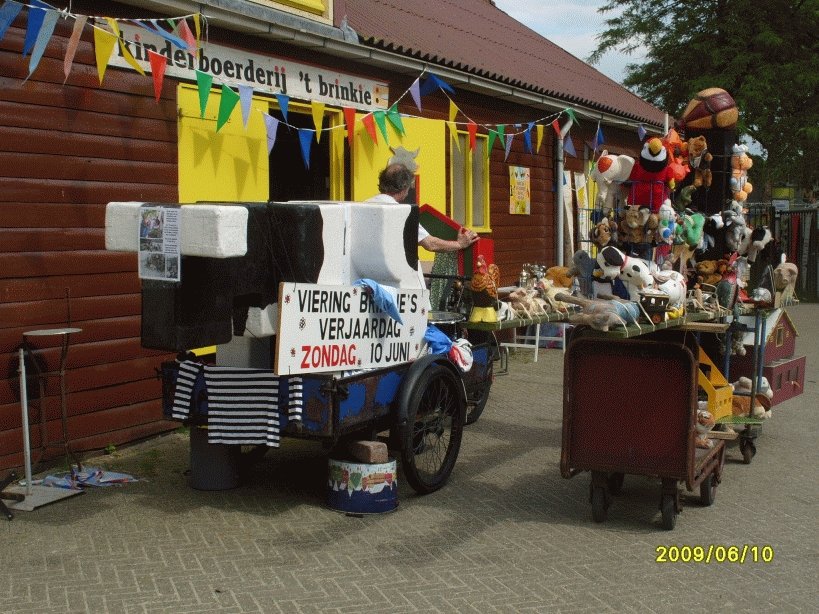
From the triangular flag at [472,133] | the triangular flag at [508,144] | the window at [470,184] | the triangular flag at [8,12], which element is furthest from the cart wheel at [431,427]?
the triangular flag at [508,144]

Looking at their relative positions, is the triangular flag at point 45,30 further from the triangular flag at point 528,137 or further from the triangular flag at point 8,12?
the triangular flag at point 528,137

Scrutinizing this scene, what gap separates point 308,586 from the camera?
15.9ft

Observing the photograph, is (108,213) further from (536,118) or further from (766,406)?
(536,118)

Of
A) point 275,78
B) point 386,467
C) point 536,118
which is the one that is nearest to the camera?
point 386,467

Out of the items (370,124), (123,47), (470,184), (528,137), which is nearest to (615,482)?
(123,47)

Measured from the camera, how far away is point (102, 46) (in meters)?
6.70

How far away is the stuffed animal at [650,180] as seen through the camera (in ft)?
21.1

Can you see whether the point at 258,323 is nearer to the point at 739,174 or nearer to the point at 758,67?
the point at 739,174

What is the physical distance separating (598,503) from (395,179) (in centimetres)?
268

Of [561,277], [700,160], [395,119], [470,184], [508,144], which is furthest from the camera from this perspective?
[508,144]

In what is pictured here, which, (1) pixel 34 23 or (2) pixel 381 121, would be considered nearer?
(1) pixel 34 23

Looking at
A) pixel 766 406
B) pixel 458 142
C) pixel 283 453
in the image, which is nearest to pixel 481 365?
pixel 283 453

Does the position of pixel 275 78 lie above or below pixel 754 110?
below

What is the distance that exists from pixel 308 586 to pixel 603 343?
2305 millimetres
